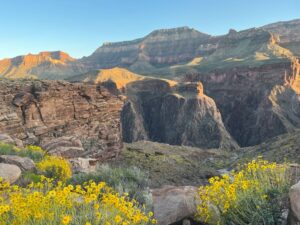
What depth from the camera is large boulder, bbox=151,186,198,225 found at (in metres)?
8.47

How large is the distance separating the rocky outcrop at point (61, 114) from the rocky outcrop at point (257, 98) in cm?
8410

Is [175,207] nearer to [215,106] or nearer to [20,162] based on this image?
[20,162]

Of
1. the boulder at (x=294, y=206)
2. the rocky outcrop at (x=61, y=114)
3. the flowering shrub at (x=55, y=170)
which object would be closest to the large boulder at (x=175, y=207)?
the boulder at (x=294, y=206)

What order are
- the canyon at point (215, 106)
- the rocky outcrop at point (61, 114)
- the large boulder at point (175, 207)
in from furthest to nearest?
1. the canyon at point (215, 106)
2. the rocky outcrop at point (61, 114)
3. the large boulder at point (175, 207)

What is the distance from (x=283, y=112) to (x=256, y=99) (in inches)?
474

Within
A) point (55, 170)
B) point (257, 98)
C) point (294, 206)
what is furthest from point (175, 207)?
point (257, 98)

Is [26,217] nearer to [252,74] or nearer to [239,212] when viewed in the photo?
[239,212]

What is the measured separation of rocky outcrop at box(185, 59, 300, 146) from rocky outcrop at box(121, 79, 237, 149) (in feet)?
45.5

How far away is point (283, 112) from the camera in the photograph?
123 metres

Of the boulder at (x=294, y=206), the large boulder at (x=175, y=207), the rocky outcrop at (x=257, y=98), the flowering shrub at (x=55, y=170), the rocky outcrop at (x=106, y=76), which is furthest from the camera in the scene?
the rocky outcrop at (x=106, y=76)

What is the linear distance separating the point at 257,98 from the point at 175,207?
128 meters

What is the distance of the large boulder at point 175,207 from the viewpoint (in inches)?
333

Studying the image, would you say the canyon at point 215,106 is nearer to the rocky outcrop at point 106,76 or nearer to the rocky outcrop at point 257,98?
the rocky outcrop at point 257,98

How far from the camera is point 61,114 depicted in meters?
34.9
